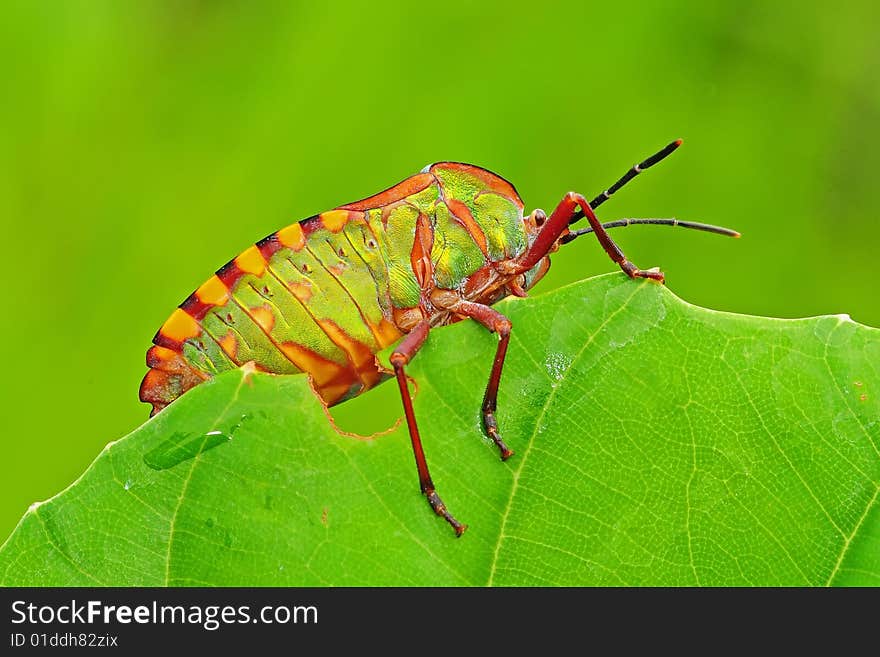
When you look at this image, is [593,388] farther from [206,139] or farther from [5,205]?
[5,205]

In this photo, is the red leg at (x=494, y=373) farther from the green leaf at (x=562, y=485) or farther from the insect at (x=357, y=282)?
the insect at (x=357, y=282)

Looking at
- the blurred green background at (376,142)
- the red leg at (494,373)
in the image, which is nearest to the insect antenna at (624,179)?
the blurred green background at (376,142)

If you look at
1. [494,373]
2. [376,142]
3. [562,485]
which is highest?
[376,142]

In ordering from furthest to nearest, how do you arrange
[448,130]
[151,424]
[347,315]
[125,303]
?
[448,130] → [125,303] → [347,315] → [151,424]

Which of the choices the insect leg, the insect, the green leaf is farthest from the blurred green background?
the green leaf

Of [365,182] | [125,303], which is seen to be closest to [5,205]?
[125,303]

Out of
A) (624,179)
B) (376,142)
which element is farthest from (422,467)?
(376,142)

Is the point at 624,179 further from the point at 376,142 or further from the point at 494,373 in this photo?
the point at 494,373
